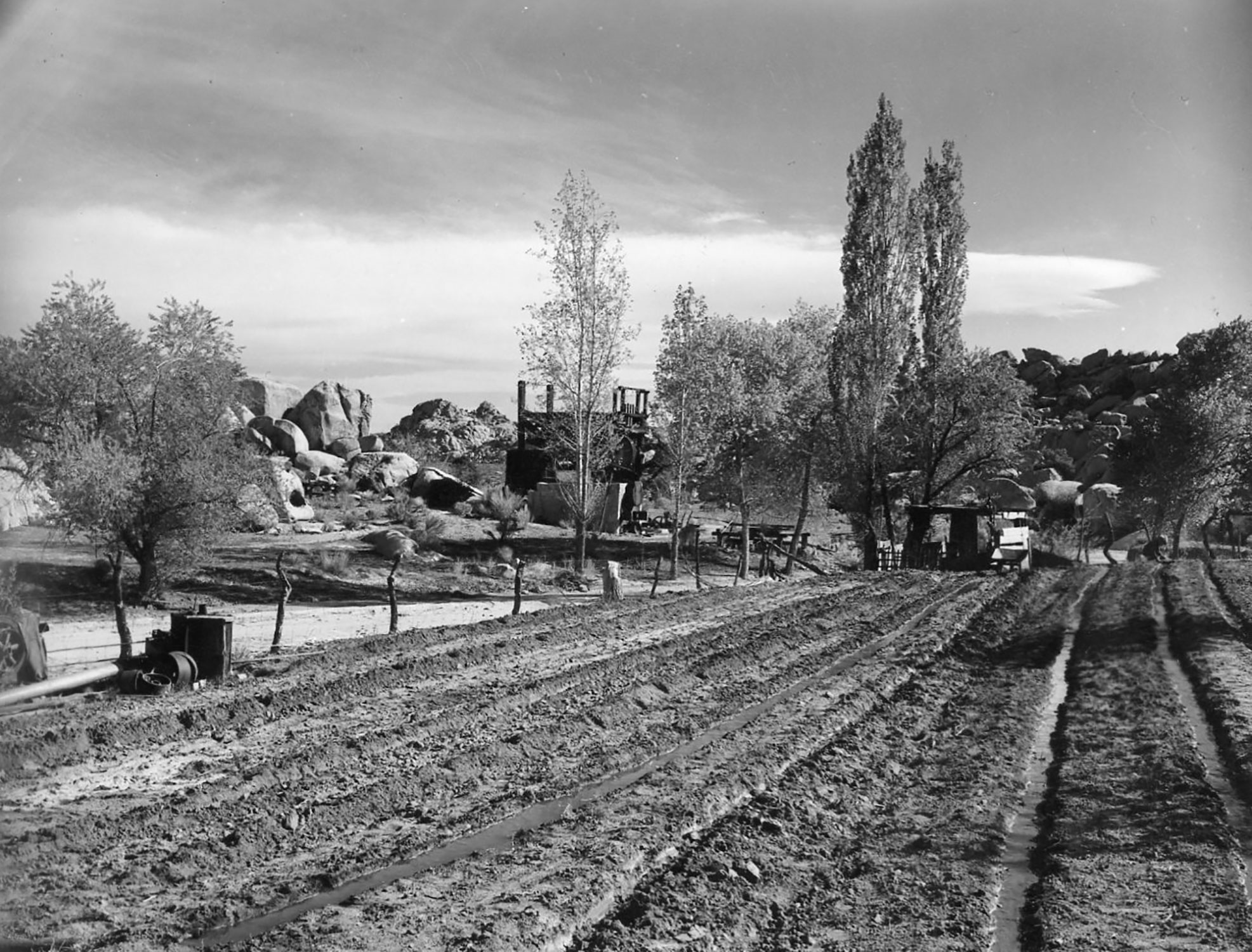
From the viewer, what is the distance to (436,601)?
2302 cm

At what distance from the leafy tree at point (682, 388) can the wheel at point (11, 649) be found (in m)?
18.9

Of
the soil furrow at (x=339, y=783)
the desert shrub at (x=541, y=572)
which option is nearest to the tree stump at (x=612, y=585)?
the desert shrub at (x=541, y=572)

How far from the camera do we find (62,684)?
11.4m

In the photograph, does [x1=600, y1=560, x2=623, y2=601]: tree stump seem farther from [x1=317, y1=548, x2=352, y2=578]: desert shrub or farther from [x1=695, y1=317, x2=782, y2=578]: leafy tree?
[x1=695, y1=317, x2=782, y2=578]: leafy tree

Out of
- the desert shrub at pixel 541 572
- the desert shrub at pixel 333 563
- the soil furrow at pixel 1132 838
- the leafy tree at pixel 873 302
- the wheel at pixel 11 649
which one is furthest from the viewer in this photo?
the leafy tree at pixel 873 302

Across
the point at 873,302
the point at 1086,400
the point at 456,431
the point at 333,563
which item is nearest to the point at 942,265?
the point at 873,302

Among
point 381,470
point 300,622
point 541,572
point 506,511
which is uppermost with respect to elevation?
point 381,470

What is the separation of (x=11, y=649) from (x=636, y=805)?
23.4 ft

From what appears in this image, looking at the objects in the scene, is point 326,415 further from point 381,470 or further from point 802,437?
point 802,437

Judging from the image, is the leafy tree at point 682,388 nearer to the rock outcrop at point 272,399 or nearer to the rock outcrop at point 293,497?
the rock outcrop at point 293,497

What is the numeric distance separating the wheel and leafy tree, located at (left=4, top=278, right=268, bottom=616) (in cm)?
439

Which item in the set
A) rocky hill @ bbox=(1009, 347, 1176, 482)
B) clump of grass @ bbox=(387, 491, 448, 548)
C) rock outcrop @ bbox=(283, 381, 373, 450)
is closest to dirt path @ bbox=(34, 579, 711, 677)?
clump of grass @ bbox=(387, 491, 448, 548)

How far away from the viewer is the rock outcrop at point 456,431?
70938mm

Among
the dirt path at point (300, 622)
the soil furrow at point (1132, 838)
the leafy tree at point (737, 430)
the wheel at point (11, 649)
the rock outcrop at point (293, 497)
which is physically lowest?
the dirt path at point (300, 622)
